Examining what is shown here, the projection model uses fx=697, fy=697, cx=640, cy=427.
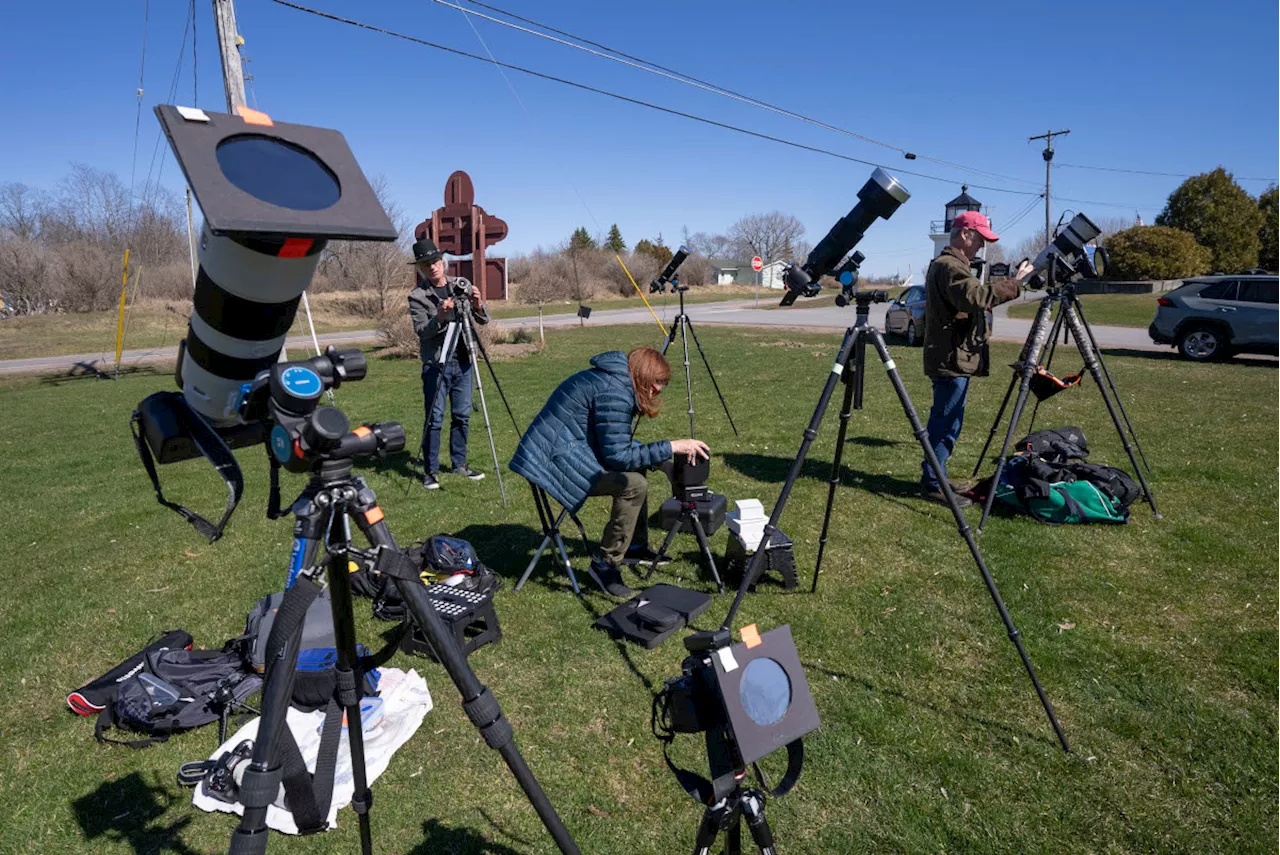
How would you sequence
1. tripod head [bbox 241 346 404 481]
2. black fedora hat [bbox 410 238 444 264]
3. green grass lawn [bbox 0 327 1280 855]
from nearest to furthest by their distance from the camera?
1. tripod head [bbox 241 346 404 481]
2. green grass lawn [bbox 0 327 1280 855]
3. black fedora hat [bbox 410 238 444 264]

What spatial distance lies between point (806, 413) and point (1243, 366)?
9.71 m

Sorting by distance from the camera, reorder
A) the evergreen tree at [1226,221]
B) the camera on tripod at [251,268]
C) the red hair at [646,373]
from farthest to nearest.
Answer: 1. the evergreen tree at [1226,221]
2. the red hair at [646,373]
3. the camera on tripod at [251,268]

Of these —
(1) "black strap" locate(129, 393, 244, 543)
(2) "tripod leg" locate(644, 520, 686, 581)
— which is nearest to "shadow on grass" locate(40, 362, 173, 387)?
(2) "tripod leg" locate(644, 520, 686, 581)

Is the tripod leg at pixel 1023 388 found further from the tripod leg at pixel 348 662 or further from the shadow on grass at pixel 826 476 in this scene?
the tripod leg at pixel 348 662

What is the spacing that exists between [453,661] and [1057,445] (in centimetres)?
589

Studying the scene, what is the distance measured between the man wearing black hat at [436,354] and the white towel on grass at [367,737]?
3262mm

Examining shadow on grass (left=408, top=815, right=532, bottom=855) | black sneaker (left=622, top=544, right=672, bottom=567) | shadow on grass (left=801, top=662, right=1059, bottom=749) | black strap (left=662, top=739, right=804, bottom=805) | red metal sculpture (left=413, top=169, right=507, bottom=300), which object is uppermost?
red metal sculpture (left=413, top=169, right=507, bottom=300)

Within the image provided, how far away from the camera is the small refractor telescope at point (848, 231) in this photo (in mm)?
3148

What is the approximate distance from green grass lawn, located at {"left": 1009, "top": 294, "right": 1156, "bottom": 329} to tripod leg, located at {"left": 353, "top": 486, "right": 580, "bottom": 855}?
23.9m

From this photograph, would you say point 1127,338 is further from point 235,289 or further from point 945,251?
point 235,289

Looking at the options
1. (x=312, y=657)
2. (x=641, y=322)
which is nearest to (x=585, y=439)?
(x=312, y=657)

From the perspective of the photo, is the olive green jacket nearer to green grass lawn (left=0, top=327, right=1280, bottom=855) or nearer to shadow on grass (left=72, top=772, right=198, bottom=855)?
green grass lawn (left=0, top=327, right=1280, bottom=855)

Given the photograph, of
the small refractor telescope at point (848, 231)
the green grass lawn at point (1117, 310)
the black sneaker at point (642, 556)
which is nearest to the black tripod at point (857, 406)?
the small refractor telescope at point (848, 231)

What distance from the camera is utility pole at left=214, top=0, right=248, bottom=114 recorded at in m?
7.72
